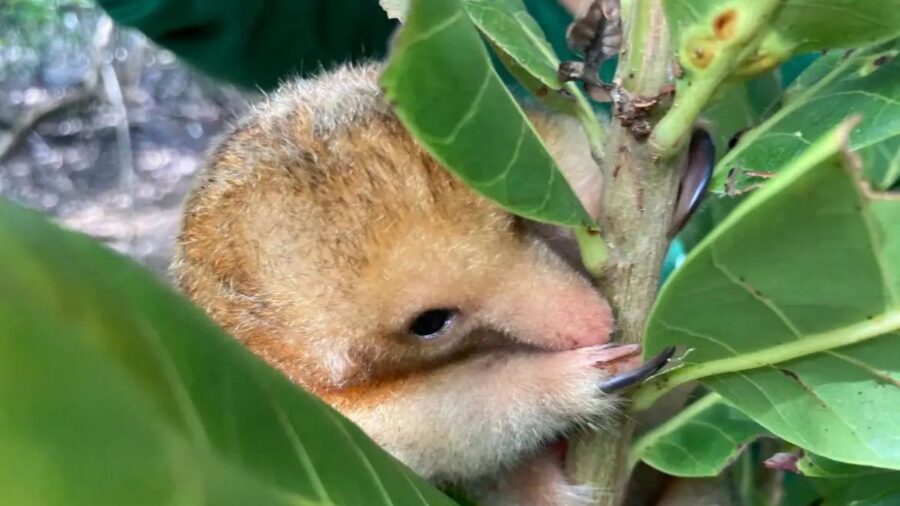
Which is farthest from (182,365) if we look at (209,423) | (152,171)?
(152,171)

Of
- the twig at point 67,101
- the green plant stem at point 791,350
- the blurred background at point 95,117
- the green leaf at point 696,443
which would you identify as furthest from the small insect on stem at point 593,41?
the twig at point 67,101

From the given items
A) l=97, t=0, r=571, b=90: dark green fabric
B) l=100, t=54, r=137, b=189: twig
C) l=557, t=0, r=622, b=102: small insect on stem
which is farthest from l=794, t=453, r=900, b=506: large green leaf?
l=100, t=54, r=137, b=189: twig

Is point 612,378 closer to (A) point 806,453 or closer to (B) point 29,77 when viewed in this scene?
(A) point 806,453

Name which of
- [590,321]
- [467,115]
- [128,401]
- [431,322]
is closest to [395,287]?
[431,322]

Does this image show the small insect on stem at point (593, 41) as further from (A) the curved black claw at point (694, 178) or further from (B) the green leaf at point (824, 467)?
(B) the green leaf at point (824, 467)

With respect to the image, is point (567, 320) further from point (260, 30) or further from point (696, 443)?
point (260, 30)

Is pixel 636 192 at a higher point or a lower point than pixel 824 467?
higher
